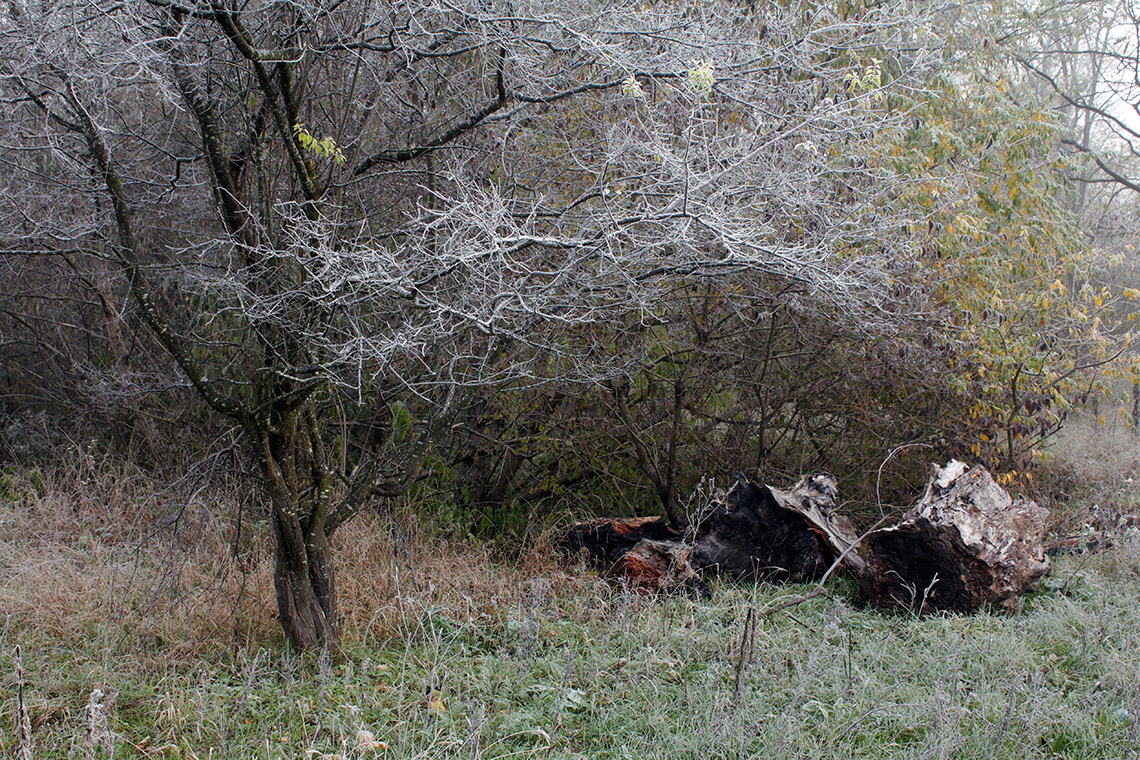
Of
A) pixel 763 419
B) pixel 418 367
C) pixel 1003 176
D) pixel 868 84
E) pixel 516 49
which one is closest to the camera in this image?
pixel 516 49

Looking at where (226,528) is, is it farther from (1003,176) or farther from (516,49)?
(1003,176)

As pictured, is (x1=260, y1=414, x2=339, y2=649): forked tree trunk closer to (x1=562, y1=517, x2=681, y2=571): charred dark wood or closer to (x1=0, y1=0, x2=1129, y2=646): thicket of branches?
(x1=0, y1=0, x2=1129, y2=646): thicket of branches

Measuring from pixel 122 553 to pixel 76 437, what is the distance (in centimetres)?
262

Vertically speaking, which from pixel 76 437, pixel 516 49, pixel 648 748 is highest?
pixel 516 49

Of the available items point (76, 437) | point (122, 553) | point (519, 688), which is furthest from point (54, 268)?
point (519, 688)

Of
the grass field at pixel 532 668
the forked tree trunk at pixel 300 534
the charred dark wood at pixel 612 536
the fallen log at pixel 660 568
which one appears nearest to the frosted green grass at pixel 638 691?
the grass field at pixel 532 668

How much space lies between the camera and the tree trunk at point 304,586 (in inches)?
140

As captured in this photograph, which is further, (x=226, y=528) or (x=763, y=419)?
(x=763, y=419)

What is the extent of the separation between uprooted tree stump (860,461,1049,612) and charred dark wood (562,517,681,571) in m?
1.33

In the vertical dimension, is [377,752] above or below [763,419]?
below

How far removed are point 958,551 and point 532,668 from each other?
245 cm

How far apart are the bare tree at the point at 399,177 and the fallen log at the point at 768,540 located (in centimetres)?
119

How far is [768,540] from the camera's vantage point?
16.7 ft

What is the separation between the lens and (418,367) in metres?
4.84
